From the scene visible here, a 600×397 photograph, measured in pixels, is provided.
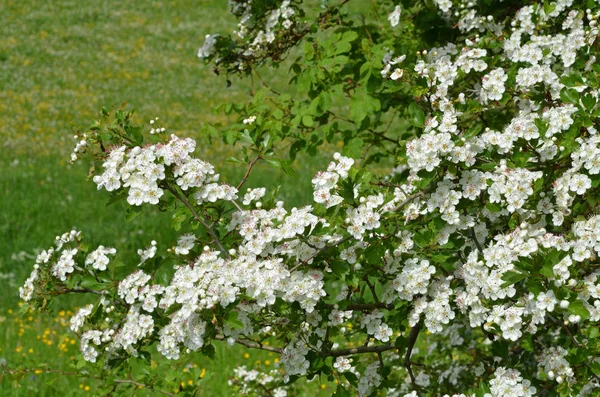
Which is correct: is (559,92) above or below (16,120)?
below

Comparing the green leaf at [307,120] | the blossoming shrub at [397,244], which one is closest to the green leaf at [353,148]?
the green leaf at [307,120]

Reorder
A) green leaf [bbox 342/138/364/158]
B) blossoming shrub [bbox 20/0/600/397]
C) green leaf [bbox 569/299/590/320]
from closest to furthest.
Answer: green leaf [bbox 569/299/590/320] < blossoming shrub [bbox 20/0/600/397] < green leaf [bbox 342/138/364/158]

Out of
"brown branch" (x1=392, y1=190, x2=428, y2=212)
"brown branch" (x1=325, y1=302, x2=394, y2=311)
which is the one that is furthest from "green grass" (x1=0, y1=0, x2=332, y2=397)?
"brown branch" (x1=392, y1=190, x2=428, y2=212)

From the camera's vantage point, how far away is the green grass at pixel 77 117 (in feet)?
21.3

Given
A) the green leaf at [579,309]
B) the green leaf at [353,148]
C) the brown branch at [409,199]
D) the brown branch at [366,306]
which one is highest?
the green leaf at [353,148]

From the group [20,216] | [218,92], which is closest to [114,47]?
[218,92]

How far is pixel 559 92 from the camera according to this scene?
10.1 feet

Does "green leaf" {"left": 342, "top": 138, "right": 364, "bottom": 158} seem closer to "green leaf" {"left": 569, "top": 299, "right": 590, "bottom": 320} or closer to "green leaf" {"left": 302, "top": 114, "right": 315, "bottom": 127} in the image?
"green leaf" {"left": 302, "top": 114, "right": 315, "bottom": 127}

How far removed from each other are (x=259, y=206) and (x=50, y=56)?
1903 cm

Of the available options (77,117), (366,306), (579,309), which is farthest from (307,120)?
(77,117)

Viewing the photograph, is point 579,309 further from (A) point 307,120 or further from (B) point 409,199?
(A) point 307,120

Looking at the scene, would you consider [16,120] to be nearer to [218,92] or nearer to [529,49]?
[218,92]

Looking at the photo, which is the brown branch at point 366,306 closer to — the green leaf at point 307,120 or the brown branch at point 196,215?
the brown branch at point 196,215

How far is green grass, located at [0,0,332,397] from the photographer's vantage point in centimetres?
649
